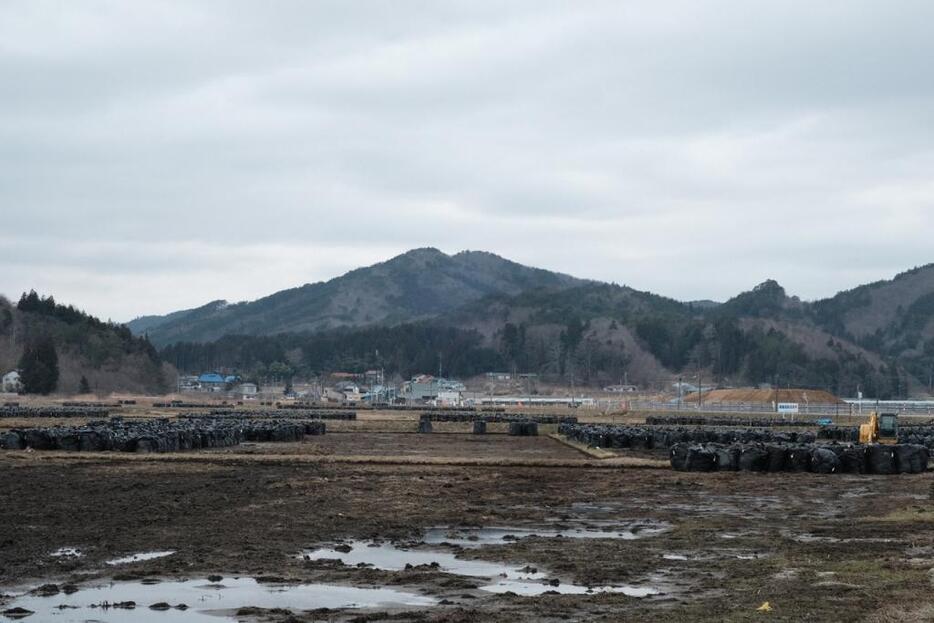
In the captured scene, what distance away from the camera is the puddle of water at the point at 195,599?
1454 cm

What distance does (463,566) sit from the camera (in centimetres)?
1872

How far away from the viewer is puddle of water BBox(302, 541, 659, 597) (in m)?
16.5

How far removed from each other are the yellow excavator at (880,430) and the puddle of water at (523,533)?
3122 cm

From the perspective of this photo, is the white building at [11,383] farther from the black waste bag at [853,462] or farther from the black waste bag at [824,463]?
the black waste bag at [853,462]

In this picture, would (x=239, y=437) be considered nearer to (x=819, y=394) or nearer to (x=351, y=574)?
(x=351, y=574)

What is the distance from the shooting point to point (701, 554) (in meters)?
20.1

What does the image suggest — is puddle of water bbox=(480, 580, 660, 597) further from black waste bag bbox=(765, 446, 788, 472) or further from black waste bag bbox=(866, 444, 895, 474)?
black waste bag bbox=(866, 444, 895, 474)

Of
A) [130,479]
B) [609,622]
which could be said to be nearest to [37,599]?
[609,622]

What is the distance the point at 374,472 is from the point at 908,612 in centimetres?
2499

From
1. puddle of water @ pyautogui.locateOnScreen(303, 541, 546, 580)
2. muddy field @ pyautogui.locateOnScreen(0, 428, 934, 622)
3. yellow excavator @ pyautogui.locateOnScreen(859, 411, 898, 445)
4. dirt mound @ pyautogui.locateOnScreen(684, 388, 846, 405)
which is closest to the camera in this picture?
muddy field @ pyautogui.locateOnScreen(0, 428, 934, 622)

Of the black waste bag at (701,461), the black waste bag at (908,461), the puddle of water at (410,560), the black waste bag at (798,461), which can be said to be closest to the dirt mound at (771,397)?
the black waste bag at (908,461)

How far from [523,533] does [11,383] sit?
164 m

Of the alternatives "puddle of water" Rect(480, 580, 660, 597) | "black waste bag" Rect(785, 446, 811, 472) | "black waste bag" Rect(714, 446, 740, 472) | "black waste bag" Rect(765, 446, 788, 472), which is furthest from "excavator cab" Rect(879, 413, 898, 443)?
"puddle of water" Rect(480, 580, 660, 597)

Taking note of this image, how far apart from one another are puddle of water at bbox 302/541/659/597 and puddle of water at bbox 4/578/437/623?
68.6 inches
